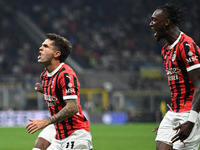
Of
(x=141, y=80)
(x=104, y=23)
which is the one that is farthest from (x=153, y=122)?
(x=104, y=23)

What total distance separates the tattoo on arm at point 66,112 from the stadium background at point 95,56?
22.2m

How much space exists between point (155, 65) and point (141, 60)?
1.12 meters

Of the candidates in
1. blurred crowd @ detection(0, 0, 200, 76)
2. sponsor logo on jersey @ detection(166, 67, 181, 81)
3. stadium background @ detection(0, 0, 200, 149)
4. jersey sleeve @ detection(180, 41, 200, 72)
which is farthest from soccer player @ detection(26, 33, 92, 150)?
blurred crowd @ detection(0, 0, 200, 76)

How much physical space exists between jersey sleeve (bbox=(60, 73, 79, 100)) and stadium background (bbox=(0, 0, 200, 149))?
2208 centimetres

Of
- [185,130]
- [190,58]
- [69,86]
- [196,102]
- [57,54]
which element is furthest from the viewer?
[57,54]

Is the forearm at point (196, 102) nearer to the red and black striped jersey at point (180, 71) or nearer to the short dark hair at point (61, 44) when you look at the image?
the red and black striped jersey at point (180, 71)

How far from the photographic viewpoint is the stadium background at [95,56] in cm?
2948

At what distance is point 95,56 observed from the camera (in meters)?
34.5

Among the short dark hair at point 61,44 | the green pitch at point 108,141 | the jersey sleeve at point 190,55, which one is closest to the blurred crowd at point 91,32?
the green pitch at point 108,141

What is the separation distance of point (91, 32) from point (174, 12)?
1224 inches

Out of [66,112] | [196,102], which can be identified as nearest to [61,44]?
[66,112]

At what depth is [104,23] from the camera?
37.8 meters

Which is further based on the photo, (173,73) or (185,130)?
(173,73)

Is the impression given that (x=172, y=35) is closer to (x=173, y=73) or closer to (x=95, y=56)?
(x=173, y=73)
